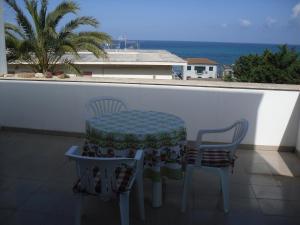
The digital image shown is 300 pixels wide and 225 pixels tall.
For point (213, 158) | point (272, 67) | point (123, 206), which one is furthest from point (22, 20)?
point (272, 67)

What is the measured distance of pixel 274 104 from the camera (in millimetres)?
4641

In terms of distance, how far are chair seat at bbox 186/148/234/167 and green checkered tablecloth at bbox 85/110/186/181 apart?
12 centimetres

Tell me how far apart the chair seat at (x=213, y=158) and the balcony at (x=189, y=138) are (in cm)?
43

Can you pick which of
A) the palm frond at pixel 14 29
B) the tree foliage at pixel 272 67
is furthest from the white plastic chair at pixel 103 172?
the tree foliage at pixel 272 67

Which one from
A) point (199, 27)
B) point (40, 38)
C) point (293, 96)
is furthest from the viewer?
point (199, 27)

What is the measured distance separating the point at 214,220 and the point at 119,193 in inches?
37.2

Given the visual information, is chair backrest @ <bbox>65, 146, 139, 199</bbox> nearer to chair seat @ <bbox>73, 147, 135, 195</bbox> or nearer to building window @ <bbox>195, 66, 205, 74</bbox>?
chair seat @ <bbox>73, 147, 135, 195</bbox>

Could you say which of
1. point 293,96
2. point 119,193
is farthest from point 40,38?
point 119,193

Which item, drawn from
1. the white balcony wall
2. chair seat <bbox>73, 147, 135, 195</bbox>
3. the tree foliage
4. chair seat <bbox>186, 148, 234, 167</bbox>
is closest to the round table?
chair seat <bbox>186, 148, 234, 167</bbox>

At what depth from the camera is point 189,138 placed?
496 cm

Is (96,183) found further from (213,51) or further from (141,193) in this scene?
(213,51)

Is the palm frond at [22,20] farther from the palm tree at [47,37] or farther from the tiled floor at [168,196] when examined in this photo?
the tiled floor at [168,196]

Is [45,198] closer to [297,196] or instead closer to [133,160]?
[133,160]

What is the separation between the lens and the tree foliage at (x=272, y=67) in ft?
52.4
